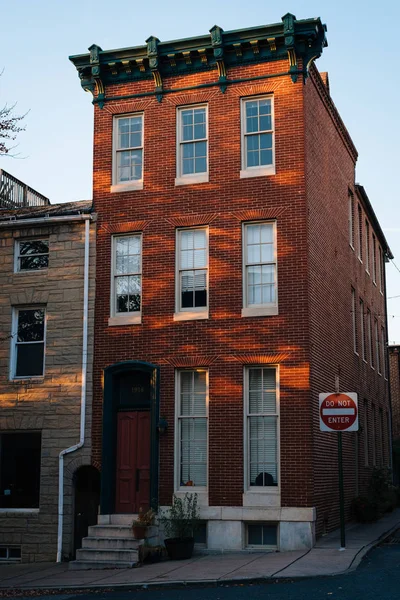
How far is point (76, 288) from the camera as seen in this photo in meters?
20.3

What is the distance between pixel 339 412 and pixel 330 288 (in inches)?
215

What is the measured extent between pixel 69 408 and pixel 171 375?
108 inches

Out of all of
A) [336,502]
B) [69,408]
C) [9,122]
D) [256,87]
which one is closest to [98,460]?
[69,408]

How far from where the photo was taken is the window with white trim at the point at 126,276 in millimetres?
19984

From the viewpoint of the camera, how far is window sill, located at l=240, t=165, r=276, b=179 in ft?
62.9

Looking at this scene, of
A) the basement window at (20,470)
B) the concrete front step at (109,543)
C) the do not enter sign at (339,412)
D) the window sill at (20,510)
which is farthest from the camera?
the basement window at (20,470)

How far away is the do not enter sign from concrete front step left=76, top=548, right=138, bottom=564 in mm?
4813

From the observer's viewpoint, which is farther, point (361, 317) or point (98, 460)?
point (361, 317)

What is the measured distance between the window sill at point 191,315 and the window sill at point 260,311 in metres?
0.99

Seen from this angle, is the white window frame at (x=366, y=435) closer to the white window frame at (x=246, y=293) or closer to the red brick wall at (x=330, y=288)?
the red brick wall at (x=330, y=288)

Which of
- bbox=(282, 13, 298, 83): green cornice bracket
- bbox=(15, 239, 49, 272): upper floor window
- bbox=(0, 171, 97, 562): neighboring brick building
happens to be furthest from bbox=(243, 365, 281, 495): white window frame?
bbox=(282, 13, 298, 83): green cornice bracket

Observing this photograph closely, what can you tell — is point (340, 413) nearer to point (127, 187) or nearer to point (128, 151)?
point (127, 187)

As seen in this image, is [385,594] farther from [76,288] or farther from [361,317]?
[361,317]

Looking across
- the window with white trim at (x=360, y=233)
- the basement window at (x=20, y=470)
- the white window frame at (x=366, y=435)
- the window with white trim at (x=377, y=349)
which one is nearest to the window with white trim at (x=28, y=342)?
the basement window at (x=20, y=470)
